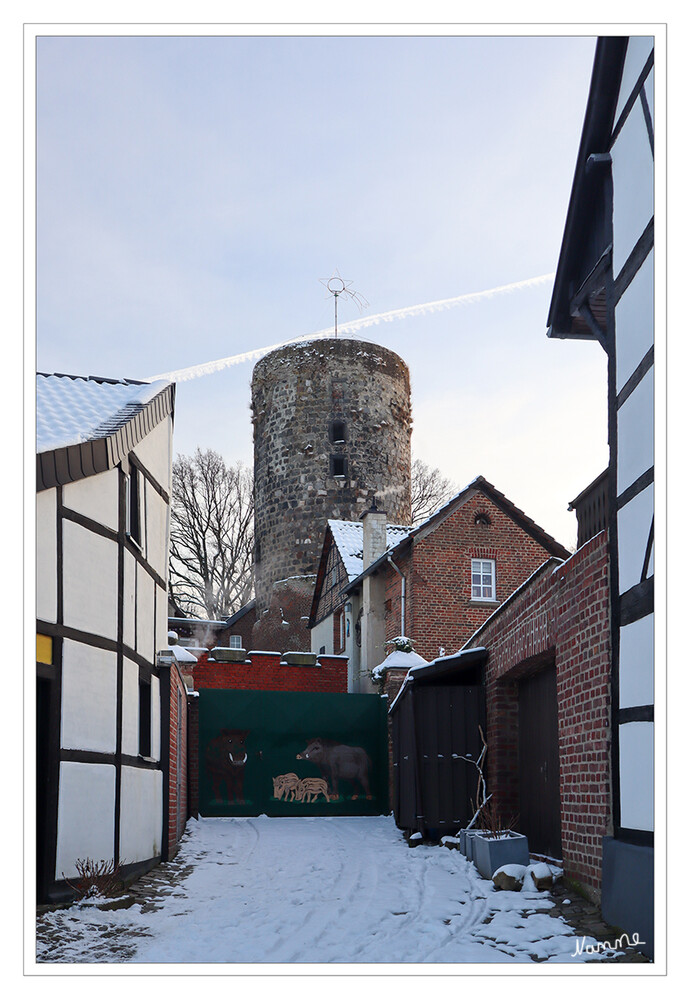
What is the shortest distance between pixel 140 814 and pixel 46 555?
313cm

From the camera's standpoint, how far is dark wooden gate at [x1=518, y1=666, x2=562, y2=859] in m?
8.81

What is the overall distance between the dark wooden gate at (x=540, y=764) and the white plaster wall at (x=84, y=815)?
3.93m

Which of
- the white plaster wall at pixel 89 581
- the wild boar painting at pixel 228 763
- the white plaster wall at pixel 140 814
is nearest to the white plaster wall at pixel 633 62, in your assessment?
the white plaster wall at pixel 89 581

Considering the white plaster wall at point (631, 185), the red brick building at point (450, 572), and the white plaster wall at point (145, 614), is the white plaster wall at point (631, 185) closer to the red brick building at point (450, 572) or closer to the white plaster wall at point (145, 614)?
the white plaster wall at point (145, 614)

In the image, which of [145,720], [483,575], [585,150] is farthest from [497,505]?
[585,150]

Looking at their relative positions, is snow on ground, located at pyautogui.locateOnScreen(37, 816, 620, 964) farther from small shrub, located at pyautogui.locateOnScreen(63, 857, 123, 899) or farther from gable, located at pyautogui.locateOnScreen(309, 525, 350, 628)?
gable, located at pyautogui.locateOnScreen(309, 525, 350, 628)

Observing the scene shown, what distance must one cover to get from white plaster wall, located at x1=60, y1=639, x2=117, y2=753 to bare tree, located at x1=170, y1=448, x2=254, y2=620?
2319 centimetres

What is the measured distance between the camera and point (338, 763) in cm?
1581

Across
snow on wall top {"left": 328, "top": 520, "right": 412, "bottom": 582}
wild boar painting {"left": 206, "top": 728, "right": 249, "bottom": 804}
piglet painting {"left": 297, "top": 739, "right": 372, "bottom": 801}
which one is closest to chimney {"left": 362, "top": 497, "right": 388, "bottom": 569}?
snow on wall top {"left": 328, "top": 520, "right": 412, "bottom": 582}
